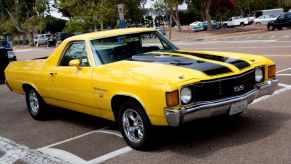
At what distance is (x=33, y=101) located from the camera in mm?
8172

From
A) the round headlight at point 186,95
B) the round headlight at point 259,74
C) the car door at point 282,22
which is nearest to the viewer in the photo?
the round headlight at point 186,95

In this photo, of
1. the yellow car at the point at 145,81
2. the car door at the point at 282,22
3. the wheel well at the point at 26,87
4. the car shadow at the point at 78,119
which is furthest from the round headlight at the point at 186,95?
the car door at the point at 282,22

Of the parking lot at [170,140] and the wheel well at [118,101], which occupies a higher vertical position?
the wheel well at [118,101]

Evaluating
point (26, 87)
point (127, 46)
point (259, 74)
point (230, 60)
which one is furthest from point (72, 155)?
point (26, 87)

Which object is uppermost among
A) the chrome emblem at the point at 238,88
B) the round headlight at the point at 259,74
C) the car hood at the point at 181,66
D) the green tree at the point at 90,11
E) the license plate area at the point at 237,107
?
the green tree at the point at 90,11

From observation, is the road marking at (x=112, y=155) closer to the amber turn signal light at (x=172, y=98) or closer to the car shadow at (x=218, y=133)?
the car shadow at (x=218, y=133)

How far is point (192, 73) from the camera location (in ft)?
16.9

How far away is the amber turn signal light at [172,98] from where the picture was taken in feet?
16.0

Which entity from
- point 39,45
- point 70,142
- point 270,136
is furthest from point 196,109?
point 39,45

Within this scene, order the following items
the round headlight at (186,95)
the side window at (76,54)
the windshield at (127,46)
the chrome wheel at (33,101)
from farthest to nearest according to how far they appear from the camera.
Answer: the chrome wheel at (33,101), the side window at (76,54), the windshield at (127,46), the round headlight at (186,95)

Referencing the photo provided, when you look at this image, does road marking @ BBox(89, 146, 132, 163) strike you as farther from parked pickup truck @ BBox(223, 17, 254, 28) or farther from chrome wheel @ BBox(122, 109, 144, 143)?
parked pickup truck @ BBox(223, 17, 254, 28)

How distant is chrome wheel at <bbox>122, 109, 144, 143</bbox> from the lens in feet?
18.1

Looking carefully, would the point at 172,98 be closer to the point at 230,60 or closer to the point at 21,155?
the point at 230,60

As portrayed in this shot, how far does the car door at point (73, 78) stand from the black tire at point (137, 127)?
2.21ft
